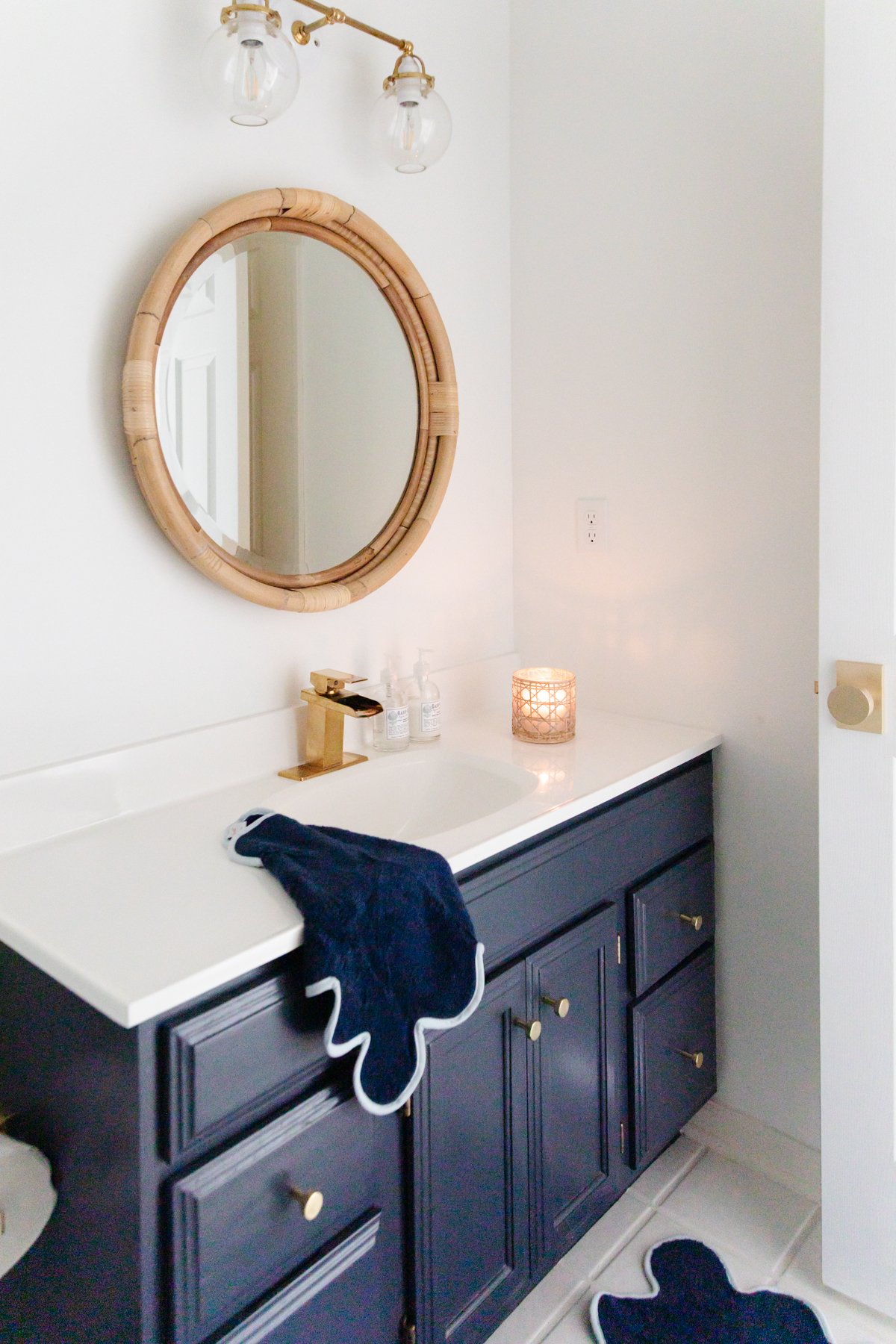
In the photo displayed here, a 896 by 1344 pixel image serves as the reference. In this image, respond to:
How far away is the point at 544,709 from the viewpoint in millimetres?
1616

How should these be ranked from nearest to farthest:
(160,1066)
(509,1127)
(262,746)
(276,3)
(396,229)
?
(160,1066) < (509,1127) < (276,3) < (262,746) < (396,229)

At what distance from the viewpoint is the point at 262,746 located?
1.49 meters

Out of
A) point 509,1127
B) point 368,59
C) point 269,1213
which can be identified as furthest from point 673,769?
point 368,59

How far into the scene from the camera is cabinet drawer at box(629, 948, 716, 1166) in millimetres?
1537

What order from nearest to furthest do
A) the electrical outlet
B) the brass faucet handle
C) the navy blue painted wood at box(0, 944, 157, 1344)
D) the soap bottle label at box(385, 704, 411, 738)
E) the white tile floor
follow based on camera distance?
the navy blue painted wood at box(0, 944, 157, 1344), the white tile floor, the brass faucet handle, the soap bottle label at box(385, 704, 411, 738), the electrical outlet

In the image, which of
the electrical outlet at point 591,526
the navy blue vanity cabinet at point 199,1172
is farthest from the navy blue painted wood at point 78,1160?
the electrical outlet at point 591,526

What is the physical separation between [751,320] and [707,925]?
1068 millimetres

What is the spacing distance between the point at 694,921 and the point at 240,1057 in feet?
3.14

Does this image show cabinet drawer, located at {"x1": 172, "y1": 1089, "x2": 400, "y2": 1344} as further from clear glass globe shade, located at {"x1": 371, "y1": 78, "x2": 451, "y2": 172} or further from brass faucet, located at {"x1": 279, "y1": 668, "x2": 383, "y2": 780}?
clear glass globe shade, located at {"x1": 371, "y1": 78, "x2": 451, "y2": 172}

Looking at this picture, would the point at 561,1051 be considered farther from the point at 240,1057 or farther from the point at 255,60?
the point at 255,60

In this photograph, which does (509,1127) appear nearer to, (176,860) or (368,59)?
(176,860)

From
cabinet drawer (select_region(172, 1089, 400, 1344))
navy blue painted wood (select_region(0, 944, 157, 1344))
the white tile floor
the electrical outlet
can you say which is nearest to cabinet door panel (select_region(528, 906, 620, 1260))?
the white tile floor

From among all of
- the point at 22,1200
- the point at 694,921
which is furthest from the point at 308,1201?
the point at 694,921

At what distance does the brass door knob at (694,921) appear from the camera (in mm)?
1610
